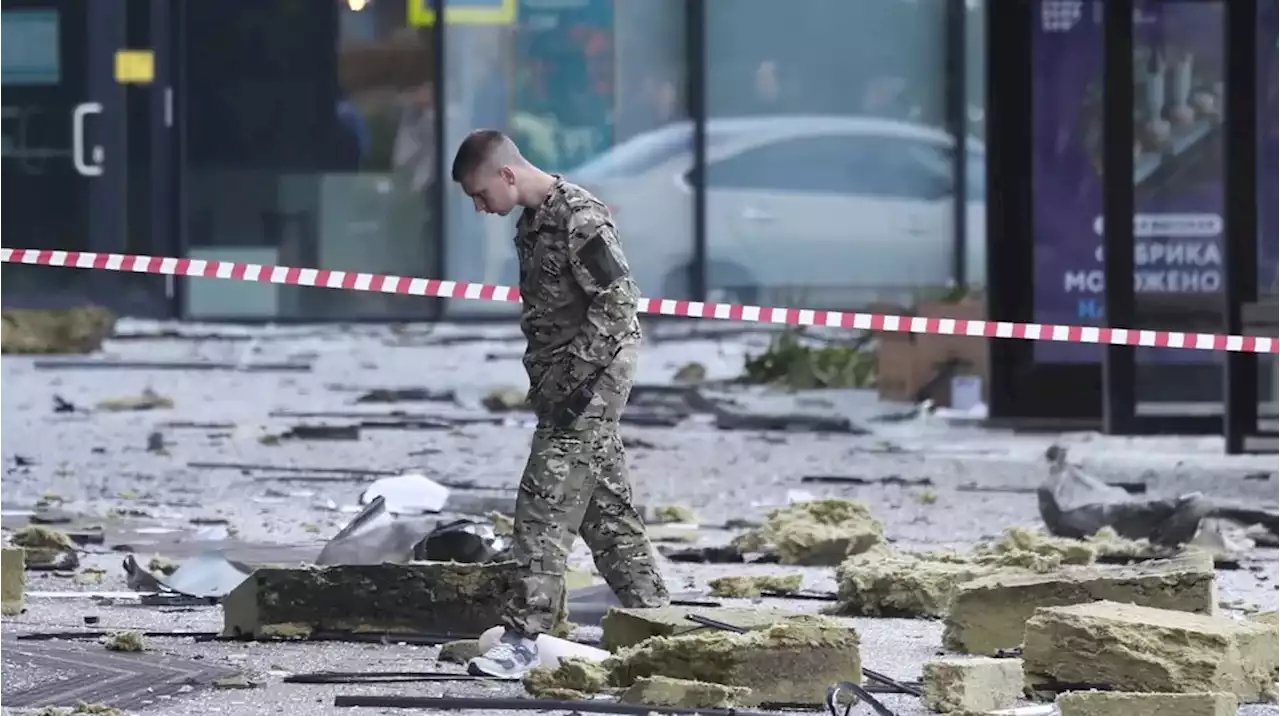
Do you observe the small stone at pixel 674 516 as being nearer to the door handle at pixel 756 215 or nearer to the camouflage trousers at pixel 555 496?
the camouflage trousers at pixel 555 496

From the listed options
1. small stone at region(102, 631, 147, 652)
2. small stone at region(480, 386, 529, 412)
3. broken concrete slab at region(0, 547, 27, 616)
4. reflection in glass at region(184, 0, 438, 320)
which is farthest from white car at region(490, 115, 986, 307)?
small stone at region(102, 631, 147, 652)

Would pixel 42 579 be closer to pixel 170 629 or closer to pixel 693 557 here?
pixel 170 629

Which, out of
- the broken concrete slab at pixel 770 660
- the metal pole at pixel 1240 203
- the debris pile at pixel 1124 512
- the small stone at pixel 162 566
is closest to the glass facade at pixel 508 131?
the metal pole at pixel 1240 203

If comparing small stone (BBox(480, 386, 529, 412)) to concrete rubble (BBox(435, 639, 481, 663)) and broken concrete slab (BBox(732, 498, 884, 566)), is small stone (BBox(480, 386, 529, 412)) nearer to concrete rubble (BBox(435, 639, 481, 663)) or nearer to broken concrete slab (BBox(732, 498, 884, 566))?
broken concrete slab (BBox(732, 498, 884, 566))

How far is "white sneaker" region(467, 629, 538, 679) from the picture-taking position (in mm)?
6680

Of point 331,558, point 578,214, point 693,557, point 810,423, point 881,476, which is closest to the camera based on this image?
point 578,214

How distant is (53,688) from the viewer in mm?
6512

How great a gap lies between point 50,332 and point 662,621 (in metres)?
11.1

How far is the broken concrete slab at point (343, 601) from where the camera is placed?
7.39 meters

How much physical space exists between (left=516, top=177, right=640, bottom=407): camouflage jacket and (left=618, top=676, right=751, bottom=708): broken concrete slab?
97 centimetres

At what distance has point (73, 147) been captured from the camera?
18.8m

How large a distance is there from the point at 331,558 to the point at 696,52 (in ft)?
36.4

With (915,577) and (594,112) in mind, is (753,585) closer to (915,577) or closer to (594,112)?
(915,577)

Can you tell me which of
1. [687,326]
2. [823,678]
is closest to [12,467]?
[823,678]
